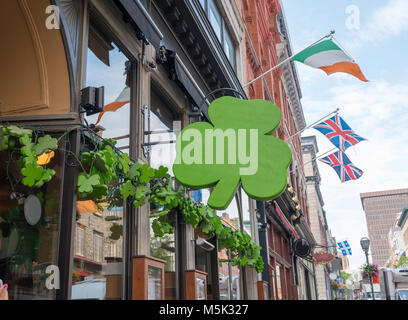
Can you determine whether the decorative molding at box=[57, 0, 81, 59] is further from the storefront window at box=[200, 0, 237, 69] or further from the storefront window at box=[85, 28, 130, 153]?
the storefront window at box=[200, 0, 237, 69]

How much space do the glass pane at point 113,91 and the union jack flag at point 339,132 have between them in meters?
12.7

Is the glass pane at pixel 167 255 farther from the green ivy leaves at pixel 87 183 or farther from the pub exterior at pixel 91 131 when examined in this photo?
the green ivy leaves at pixel 87 183

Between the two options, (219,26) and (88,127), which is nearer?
(88,127)

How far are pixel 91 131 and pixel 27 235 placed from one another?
150cm

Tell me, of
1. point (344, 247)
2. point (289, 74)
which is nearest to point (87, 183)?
point (289, 74)

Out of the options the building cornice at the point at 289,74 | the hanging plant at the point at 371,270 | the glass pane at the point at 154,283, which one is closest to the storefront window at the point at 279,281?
the hanging plant at the point at 371,270

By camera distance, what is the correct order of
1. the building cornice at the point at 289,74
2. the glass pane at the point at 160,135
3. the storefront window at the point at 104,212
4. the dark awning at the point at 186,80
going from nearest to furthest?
the storefront window at the point at 104,212
the glass pane at the point at 160,135
the dark awning at the point at 186,80
the building cornice at the point at 289,74

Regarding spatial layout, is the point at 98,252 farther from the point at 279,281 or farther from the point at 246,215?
the point at 279,281

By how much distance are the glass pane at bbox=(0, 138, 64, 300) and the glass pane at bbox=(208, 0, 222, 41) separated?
10.3 m

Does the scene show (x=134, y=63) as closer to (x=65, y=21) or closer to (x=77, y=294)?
(x=65, y=21)

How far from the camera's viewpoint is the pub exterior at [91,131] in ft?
18.1

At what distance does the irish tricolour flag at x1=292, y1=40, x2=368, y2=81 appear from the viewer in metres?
10.8

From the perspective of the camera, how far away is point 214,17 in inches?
611
